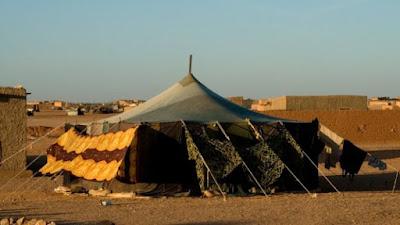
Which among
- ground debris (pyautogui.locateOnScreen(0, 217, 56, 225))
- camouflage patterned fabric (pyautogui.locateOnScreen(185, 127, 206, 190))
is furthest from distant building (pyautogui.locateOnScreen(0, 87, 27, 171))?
ground debris (pyautogui.locateOnScreen(0, 217, 56, 225))

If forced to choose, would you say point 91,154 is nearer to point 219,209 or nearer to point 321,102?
point 219,209

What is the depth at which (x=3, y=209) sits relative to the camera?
1337cm

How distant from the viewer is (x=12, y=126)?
21.6 m

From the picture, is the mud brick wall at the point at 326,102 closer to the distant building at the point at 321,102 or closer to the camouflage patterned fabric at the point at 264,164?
the distant building at the point at 321,102

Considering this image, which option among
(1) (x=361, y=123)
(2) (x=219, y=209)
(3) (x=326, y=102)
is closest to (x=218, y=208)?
(2) (x=219, y=209)

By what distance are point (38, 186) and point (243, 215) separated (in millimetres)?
8168

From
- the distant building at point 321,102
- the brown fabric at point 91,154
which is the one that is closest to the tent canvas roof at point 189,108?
the brown fabric at point 91,154

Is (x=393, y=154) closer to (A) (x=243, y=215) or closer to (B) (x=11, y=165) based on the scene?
(B) (x=11, y=165)

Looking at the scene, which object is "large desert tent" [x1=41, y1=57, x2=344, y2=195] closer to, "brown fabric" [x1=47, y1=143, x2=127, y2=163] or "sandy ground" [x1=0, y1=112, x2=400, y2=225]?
"brown fabric" [x1=47, y1=143, x2=127, y2=163]

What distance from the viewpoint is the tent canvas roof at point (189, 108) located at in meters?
16.3

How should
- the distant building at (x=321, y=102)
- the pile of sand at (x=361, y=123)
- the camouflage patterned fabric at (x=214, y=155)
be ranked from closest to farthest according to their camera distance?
the camouflage patterned fabric at (x=214, y=155) → the pile of sand at (x=361, y=123) → the distant building at (x=321, y=102)

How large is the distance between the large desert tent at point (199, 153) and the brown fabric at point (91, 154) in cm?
3

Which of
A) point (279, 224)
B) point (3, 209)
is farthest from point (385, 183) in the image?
point (3, 209)

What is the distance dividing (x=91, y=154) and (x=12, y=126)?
6.12 m
